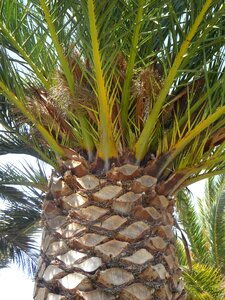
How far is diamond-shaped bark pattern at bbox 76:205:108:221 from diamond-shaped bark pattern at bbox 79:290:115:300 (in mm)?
513

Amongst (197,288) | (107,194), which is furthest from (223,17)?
(197,288)

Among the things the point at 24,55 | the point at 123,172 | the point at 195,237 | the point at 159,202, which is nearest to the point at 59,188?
the point at 123,172

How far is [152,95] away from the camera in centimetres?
391

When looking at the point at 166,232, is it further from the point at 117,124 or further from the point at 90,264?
the point at 117,124

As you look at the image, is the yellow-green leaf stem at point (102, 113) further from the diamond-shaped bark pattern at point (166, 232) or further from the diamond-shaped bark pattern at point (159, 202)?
the diamond-shaped bark pattern at point (166, 232)

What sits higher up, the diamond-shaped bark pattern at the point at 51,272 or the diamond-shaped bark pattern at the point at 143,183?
the diamond-shaped bark pattern at the point at 143,183

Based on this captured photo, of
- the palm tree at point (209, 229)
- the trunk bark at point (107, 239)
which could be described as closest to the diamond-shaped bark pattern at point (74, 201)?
the trunk bark at point (107, 239)

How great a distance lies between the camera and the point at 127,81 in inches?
155

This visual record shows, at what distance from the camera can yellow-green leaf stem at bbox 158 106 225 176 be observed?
3.84m

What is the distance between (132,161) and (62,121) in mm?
696

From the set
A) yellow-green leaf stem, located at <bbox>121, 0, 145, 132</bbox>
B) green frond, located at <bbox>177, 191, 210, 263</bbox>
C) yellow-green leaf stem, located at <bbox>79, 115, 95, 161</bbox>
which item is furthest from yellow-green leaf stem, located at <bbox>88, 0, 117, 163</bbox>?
green frond, located at <bbox>177, 191, 210, 263</bbox>

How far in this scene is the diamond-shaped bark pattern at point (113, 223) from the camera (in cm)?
362

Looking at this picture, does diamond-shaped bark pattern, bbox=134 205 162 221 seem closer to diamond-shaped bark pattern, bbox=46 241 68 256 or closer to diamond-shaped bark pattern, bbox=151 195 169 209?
diamond-shaped bark pattern, bbox=151 195 169 209

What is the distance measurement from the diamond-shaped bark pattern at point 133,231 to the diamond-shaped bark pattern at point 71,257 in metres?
0.30
